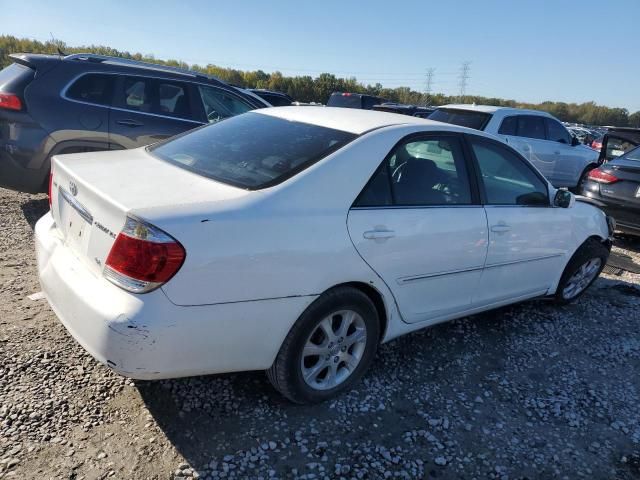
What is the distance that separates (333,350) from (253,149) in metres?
1.24

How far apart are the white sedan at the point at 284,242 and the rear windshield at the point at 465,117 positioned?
4.72 metres

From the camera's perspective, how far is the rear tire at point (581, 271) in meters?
4.38

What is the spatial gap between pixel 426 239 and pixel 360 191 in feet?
1.83

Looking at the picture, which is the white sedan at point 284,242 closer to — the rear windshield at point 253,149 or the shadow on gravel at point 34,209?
the rear windshield at point 253,149

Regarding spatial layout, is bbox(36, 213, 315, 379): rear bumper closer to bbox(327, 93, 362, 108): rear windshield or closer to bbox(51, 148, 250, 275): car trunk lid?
bbox(51, 148, 250, 275): car trunk lid

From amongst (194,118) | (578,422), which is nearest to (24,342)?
(578,422)

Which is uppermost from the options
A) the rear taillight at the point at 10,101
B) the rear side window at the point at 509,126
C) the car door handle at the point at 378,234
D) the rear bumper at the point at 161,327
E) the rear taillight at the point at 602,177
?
the rear side window at the point at 509,126

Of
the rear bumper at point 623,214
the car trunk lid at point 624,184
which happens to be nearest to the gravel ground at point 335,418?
the rear bumper at point 623,214

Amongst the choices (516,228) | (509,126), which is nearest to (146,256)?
(516,228)

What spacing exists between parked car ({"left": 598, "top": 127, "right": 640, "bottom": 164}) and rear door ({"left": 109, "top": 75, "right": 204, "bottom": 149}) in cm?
Result: 644

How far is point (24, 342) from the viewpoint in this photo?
2.98m

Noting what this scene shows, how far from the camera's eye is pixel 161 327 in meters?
2.07

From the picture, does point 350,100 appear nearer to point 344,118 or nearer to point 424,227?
point 344,118

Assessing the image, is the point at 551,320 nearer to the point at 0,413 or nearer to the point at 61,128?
the point at 0,413
